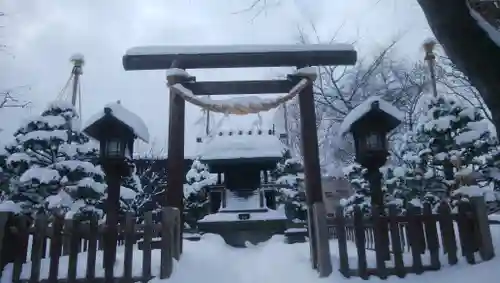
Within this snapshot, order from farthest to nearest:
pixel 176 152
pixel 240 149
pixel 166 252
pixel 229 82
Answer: pixel 240 149, pixel 229 82, pixel 176 152, pixel 166 252

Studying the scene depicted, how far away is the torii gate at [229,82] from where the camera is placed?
258 inches

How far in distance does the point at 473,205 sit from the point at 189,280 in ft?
13.5

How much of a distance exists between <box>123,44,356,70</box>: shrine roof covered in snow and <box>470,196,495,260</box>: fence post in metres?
3.39

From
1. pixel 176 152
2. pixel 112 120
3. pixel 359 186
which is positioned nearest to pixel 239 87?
pixel 176 152

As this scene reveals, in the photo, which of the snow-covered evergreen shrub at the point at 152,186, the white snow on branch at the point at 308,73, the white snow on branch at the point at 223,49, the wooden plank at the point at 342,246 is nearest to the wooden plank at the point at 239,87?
the white snow on branch at the point at 308,73

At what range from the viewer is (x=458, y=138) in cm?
1026

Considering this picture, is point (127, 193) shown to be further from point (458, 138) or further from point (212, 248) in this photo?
point (458, 138)

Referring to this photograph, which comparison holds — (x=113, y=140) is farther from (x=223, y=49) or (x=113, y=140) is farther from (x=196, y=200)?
(x=196, y=200)

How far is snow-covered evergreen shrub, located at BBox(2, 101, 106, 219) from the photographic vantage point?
9.73 meters

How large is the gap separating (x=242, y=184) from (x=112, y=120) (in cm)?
537

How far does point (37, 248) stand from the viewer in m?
5.10

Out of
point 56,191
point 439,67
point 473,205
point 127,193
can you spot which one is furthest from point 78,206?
point 439,67

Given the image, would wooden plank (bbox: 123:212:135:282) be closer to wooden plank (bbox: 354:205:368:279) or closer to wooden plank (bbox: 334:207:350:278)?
wooden plank (bbox: 334:207:350:278)

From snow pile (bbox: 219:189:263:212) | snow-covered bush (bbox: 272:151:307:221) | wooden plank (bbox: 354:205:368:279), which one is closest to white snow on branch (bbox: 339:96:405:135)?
wooden plank (bbox: 354:205:368:279)
